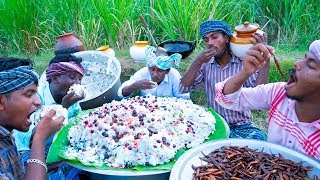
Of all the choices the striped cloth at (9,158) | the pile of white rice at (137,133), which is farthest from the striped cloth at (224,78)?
the striped cloth at (9,158)

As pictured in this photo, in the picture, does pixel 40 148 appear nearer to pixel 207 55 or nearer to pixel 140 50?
pixel 207 55

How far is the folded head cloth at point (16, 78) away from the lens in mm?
1919

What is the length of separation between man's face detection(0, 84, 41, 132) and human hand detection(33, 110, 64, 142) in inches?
4.4

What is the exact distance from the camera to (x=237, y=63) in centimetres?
342

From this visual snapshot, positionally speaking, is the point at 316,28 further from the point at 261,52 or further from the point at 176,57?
the point at 261,52

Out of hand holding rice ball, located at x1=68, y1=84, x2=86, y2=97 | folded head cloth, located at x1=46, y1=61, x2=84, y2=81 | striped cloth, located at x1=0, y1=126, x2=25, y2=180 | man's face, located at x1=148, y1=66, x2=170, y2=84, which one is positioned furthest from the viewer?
man's face, located at x1=148, y1=66, x2=170, y2=84

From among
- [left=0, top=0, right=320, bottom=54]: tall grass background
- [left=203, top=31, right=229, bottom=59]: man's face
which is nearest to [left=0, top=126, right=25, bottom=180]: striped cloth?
[left=203, top=31, right=229, bottom=59]: man's face

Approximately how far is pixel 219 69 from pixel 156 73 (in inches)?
26.4

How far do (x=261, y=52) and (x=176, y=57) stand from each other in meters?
1.51

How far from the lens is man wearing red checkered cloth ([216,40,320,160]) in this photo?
6.67ft

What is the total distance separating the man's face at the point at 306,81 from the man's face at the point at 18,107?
157 cm

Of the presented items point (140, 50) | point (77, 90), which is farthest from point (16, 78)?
point (140, 50)

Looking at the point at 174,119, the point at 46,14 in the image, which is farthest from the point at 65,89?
the point at 46,14

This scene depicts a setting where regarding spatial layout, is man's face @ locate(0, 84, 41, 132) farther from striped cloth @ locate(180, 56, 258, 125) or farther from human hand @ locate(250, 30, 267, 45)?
striped cloth @ locate(180, 56, 258, 125)
